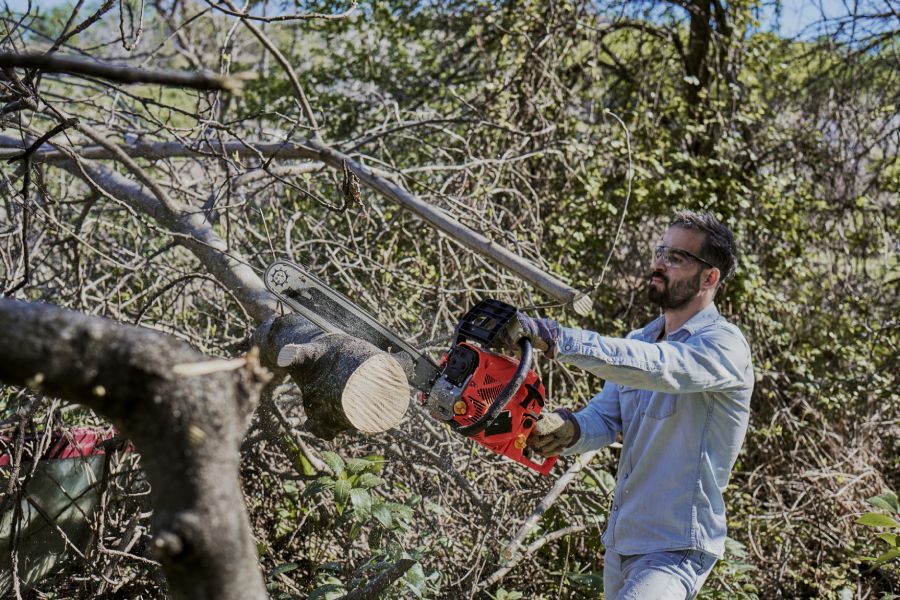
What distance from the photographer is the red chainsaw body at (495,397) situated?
8.63ft

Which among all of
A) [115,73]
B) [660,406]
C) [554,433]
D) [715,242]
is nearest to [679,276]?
[715,242]

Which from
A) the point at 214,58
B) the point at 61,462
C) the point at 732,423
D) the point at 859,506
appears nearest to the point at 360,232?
the point at 61,462

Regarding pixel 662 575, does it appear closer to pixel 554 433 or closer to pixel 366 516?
pixel 554 433

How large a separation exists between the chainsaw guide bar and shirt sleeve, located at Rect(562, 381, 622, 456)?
0.84 metres

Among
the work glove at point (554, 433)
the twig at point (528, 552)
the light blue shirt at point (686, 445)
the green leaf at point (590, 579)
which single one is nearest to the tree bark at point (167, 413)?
the light blue shirt at point (686, 445)

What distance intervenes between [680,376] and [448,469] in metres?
1.56

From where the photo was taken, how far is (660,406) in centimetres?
304

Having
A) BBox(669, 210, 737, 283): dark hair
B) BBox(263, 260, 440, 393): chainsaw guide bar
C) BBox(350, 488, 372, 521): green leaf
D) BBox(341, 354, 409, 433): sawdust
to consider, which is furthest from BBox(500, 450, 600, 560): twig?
BBox(341, 354, 409, 433): sawdust

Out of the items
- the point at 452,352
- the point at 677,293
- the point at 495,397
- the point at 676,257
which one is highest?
the point at 676,257

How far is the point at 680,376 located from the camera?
2734 millimetres

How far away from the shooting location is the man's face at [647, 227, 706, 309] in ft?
10.6

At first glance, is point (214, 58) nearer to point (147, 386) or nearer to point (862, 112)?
point (862, 112)

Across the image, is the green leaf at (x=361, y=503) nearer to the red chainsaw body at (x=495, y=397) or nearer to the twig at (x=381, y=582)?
the twig at (x=381, y=582)

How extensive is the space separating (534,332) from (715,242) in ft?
3.55
